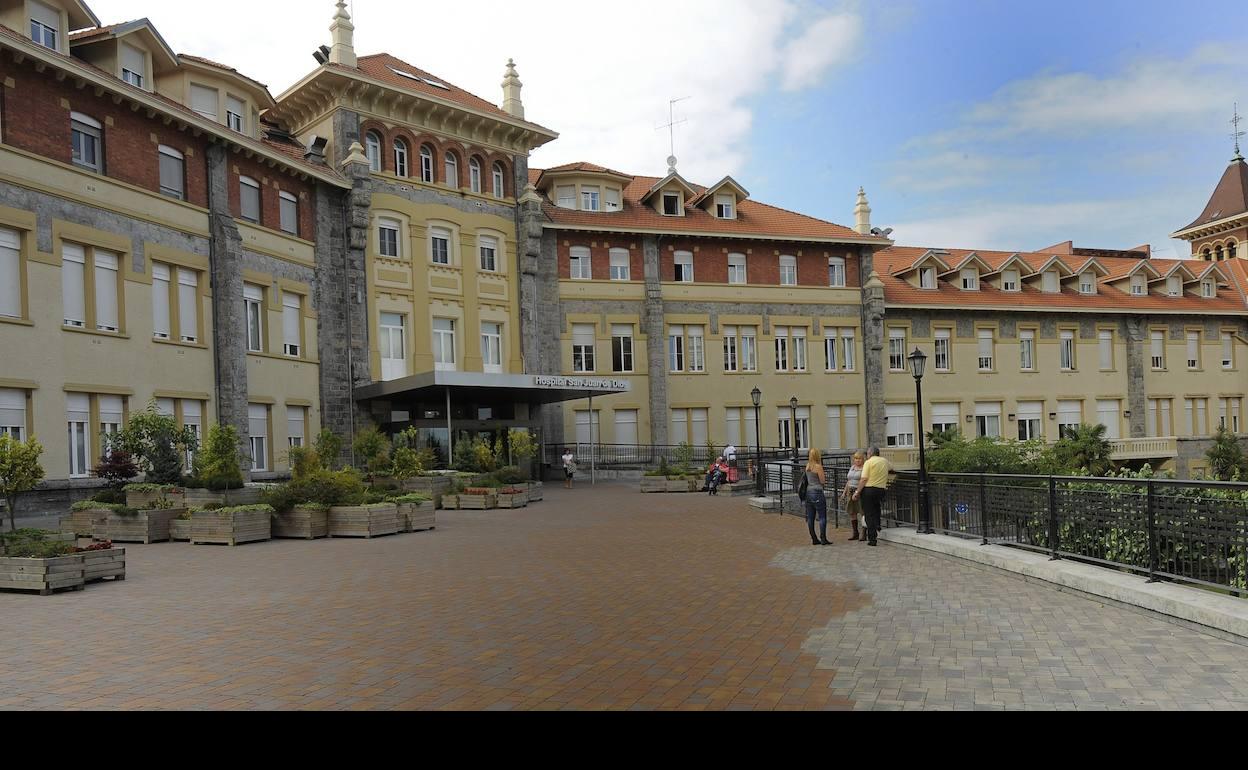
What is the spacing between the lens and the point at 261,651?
788 centimetres

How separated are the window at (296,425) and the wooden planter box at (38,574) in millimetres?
19597

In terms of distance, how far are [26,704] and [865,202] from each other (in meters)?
45.4

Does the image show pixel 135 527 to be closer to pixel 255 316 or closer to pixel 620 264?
pixel 255 316

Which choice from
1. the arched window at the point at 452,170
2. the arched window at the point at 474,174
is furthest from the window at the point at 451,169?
the arched window at the point at 474,174

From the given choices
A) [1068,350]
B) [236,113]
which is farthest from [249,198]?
[1068,350]

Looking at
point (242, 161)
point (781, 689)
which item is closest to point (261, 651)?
point (781, 689)

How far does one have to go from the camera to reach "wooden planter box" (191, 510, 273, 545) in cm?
1680

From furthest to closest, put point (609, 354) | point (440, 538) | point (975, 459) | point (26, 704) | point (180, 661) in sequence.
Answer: point (609, 354)
point (975, 459)
point (440, 538)
point (180, 661)
point (26, 704)

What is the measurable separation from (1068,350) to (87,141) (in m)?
45.8

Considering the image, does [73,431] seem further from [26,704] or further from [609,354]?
[609,354]

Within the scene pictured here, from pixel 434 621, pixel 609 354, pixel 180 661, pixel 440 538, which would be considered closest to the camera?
pixel 180 661

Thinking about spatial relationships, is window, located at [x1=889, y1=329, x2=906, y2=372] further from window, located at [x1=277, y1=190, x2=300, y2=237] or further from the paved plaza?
the paved plaza
